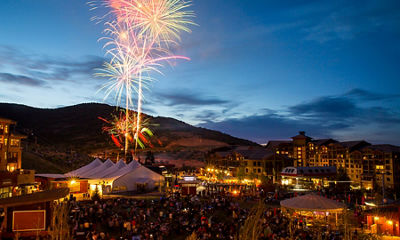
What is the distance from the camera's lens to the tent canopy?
18984mm

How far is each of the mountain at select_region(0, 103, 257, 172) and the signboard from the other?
7034cm

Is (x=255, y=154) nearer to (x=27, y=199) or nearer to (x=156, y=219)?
(x=156, y=219)

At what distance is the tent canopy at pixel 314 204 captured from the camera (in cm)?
1898

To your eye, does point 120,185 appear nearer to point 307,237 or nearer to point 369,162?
point 307,237

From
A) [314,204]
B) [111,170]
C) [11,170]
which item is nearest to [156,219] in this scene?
[314,204]

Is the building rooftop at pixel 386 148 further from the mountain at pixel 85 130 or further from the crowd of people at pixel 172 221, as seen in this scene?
the mountain at pixel 85 130

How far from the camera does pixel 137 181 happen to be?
97.7 feet

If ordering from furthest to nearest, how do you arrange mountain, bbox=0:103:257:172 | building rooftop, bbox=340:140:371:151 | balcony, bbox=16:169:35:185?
mountain, bbox=0:103:257:172 → building rooftop, bbox=340:140:371:151 → balcony, bbox=16:169:35:185

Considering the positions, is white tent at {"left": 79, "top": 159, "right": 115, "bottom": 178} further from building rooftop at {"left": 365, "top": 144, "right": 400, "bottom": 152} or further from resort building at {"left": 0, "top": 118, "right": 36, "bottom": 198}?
building rooftop at {"left": 365, "top": 144, "right": 400, "bottom": 152}

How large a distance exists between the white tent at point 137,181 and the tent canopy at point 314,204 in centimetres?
1417

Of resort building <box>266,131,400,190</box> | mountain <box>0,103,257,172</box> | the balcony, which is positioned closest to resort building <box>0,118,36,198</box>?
the balcony

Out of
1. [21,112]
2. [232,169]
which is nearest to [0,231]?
[232,169]

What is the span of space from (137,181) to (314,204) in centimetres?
1676

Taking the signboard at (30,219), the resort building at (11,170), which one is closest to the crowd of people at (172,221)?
the signboard at (30,219)
